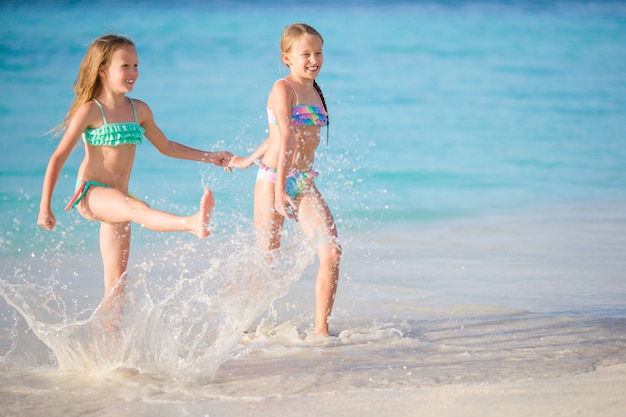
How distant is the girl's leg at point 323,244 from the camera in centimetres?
458

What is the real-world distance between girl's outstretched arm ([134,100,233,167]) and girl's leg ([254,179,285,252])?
248mm

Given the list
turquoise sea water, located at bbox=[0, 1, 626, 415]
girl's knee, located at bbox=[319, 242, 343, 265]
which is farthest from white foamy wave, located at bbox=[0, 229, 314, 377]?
girl's knee, located at bbox=[319, 242, 343, 265]

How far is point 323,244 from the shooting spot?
15.0 ft

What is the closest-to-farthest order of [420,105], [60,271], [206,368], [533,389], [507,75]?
[533,389]
[206,368]
[60,271]
[420,105]
[507,75]

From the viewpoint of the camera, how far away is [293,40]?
4715 millimetres

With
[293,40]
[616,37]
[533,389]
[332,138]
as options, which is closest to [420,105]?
[332,138]

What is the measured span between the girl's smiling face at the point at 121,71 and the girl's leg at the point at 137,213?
1.51ft

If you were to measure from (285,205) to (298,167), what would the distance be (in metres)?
0.25

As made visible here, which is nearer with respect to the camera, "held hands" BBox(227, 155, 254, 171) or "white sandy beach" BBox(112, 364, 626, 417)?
"white sandy beach" BBox(112, 364, 626, 417)

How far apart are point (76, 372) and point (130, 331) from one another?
0.89 ft

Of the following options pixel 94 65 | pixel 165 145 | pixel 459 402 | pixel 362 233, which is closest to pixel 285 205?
pixel 165 145

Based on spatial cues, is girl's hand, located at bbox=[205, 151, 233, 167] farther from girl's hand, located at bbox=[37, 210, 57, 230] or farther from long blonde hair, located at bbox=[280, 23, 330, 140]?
girl's hand, located at bbox=[37, 210, 57, 230]

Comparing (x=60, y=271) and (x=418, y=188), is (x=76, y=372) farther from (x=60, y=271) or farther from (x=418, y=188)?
(x=418, y=188)

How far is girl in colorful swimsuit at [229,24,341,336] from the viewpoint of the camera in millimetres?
4570
